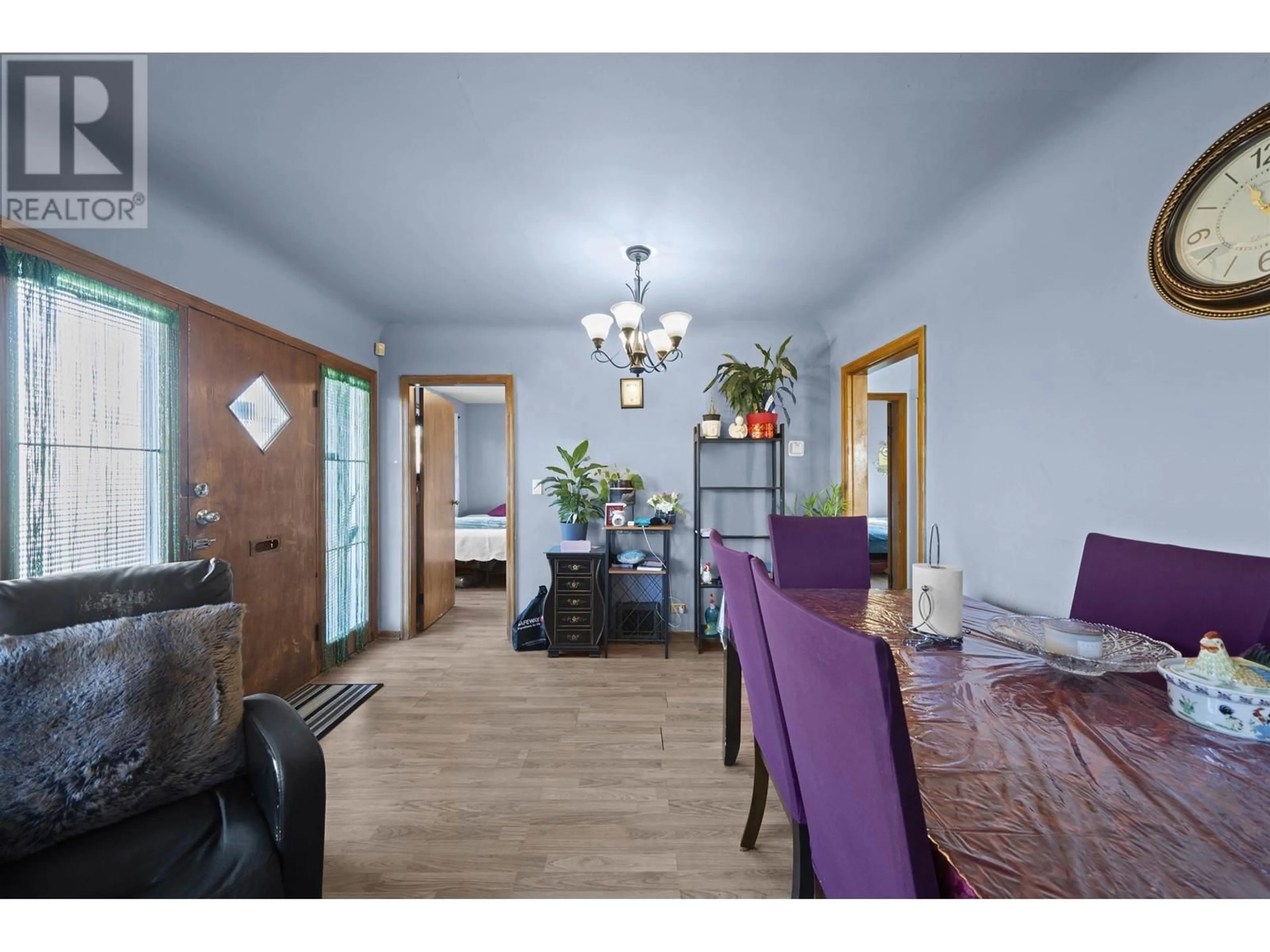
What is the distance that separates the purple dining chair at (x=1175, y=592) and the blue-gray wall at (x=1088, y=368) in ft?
0.42

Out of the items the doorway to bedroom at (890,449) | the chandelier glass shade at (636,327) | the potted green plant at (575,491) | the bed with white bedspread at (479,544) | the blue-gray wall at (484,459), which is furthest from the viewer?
the blue-gray wall at (484,459)

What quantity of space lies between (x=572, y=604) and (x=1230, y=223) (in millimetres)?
3261

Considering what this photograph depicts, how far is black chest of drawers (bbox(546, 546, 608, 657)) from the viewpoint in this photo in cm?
334

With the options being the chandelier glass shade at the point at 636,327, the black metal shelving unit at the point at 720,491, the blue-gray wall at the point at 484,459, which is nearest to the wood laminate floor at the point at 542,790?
the black metal shelving unit at the point at 720,491

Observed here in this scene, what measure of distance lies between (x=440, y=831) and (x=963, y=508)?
2.53 m

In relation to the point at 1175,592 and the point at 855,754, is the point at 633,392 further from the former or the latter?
the point at 855,754

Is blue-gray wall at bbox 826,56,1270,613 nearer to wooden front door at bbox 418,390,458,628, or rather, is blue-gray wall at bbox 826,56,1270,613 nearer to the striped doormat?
the striped doormat

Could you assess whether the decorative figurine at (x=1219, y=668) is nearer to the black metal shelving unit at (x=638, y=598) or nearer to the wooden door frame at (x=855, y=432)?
the wooden door frame at (x=855, y=432)

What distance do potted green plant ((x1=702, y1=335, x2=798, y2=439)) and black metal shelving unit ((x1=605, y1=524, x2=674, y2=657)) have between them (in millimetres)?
967

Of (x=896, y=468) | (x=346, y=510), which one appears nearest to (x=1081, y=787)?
(x=346, y=510)

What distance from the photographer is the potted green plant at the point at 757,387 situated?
342 centimetres
